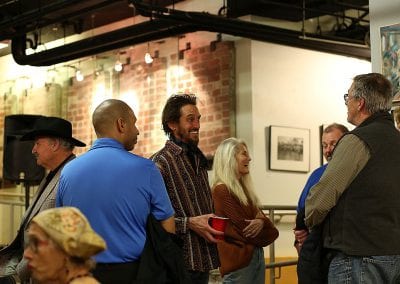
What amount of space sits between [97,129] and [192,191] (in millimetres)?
732

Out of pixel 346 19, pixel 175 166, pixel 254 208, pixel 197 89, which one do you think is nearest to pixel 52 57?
pixel 197 89

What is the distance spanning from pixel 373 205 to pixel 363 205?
4cm

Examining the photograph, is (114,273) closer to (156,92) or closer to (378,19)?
(378,19)

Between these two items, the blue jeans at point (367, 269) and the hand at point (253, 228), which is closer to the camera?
the blue jeans at point (367, 269)

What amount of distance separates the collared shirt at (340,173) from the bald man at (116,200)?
67 cm

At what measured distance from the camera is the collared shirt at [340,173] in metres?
3.32

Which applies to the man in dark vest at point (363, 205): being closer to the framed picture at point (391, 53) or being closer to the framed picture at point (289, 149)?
the framed picture at point (391, 53)

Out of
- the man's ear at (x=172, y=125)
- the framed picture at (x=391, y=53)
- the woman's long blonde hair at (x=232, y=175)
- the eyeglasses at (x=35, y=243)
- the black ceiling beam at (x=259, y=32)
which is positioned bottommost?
the eyeglasses at (x=35, y=243)

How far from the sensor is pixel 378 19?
4.59 meters

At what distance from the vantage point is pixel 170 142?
3.97 metres

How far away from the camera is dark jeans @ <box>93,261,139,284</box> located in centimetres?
322

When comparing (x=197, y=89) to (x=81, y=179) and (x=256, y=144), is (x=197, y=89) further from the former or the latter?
(x=81, y=179)

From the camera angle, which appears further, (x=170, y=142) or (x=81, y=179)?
(x=170, y=142)

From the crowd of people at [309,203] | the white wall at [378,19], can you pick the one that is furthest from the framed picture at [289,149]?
the crowd of people at [309,203]
